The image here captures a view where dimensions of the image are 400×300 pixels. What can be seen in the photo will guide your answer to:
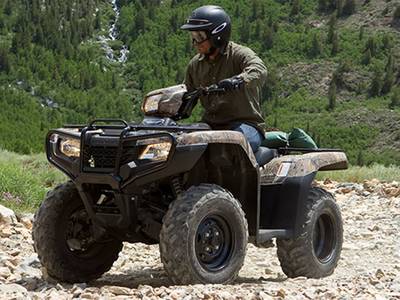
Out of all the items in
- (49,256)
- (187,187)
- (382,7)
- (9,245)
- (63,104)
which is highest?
(187,187)

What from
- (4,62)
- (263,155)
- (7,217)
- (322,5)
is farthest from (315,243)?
(322,5)

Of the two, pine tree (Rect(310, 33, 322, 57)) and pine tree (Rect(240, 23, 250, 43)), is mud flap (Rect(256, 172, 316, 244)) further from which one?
pine tree (Rect(240, 23, 250, 43))

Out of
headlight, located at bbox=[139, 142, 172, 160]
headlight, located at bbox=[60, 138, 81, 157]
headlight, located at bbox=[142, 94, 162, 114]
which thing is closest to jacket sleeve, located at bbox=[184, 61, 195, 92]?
headlight, located at bbox=[142, 94, 162, 114]

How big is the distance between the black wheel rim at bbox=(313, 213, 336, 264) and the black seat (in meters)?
0.77

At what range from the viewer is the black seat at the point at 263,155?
683 centimetres

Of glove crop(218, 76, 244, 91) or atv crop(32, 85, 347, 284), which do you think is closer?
atv crop(32, 85, 347, 284)

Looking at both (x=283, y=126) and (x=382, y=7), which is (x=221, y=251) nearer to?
(x=283, y=126)

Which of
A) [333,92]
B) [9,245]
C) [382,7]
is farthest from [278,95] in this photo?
[9,245]

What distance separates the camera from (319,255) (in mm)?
7379

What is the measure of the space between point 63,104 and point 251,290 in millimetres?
101743

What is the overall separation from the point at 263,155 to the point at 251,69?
775 mm

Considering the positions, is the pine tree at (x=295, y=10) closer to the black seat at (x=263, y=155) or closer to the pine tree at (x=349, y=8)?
the pine tree at (x=349, y=8)

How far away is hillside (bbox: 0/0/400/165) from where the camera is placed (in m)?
97.5

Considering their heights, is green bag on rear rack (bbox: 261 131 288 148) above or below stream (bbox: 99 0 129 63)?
above
